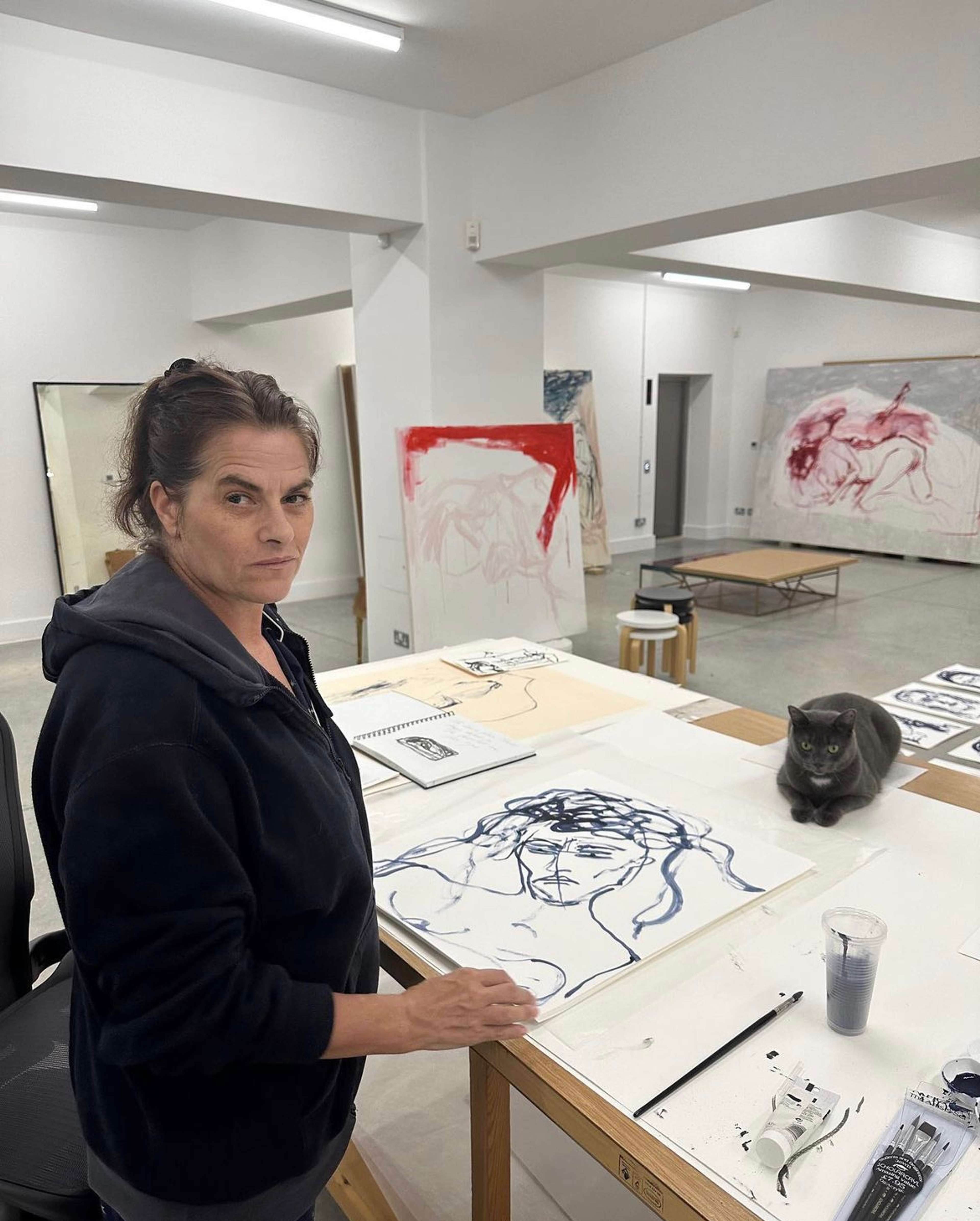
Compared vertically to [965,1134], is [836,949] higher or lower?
higher

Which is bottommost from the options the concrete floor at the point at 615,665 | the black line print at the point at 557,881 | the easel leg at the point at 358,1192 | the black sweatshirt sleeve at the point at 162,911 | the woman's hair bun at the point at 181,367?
the concrete floor at the point at 615,665

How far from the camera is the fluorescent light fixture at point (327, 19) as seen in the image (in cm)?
296

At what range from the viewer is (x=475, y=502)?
14.5 ft

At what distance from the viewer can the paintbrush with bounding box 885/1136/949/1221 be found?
2.73 ft

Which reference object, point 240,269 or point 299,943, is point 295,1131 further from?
point 240,269

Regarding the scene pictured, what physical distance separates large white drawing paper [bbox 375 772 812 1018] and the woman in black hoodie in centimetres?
16

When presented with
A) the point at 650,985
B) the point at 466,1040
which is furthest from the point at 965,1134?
the point at 466,1040

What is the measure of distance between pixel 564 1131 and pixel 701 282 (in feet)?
29.6

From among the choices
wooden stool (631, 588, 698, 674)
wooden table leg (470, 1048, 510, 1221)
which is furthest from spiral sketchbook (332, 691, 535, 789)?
wooden stool (631, 588, 698, 674)

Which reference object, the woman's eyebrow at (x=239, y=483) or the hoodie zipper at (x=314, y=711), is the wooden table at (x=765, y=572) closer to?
the hoodie zipper at (x=314, y=711)

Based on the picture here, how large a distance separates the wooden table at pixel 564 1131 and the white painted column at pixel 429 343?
3.56 m

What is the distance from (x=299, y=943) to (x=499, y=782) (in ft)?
3.01

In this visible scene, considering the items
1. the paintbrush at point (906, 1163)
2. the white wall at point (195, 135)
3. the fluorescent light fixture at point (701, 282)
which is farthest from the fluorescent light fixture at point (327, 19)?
the fluorescent light fixture at point (701, 282)

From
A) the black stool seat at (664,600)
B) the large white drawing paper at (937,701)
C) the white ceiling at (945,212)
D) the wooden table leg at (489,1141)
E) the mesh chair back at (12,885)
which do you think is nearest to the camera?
the wooden table leg at (489,1141)
